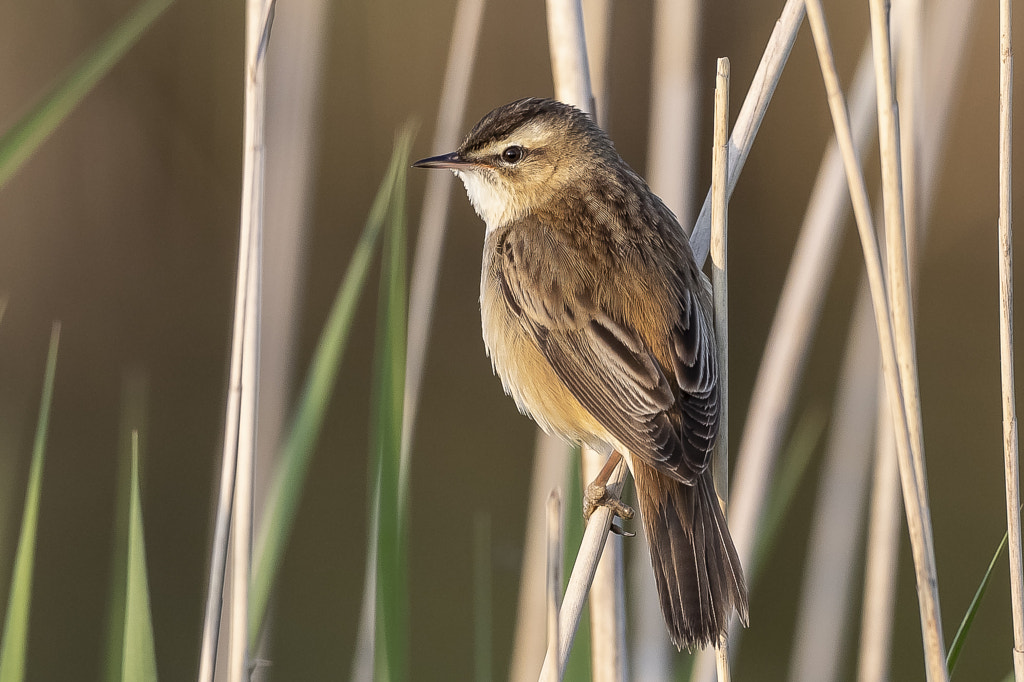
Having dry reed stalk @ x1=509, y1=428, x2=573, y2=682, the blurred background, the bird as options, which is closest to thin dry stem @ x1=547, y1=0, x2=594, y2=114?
the bird

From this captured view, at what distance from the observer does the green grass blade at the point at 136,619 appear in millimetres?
2193

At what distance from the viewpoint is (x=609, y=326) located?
2.87 meters

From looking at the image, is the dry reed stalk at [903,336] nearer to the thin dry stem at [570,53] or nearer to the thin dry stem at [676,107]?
the thin dry stem at [570,53]

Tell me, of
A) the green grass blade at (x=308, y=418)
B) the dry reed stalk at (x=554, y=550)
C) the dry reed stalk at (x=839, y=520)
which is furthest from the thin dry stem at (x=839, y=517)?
the dry reed stalk at (x=554, y=550)

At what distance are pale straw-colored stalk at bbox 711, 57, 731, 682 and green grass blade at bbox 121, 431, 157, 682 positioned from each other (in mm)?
1183

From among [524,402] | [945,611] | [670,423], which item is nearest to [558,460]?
[524,402]

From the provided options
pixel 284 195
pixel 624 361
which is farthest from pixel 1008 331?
pixel 284 195

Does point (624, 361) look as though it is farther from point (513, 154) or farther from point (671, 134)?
point (671, 134)

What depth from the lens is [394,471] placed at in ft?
7.16

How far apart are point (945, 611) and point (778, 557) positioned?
1.09 m

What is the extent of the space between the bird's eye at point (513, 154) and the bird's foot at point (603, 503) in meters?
1.02

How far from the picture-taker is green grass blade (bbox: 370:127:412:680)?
84.9 inches

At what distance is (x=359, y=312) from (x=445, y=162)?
497cm

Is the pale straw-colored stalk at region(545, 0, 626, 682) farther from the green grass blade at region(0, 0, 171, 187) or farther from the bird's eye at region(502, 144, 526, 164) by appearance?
the green grass blade at region(0, 0, 171, 187)
